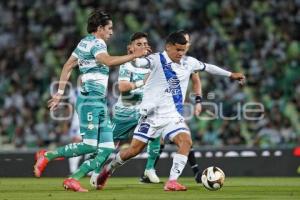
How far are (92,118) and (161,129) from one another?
3.28 feet

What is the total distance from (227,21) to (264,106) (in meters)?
3.68

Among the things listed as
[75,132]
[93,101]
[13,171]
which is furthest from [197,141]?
[93,101]

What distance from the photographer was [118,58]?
37.8ft

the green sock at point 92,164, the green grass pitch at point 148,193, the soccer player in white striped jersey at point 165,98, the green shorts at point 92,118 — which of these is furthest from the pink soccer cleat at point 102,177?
the green shorts at point 92,118

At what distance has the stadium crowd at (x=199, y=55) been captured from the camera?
2034 cm

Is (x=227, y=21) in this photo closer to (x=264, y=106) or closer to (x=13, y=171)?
(x=264, y=106)

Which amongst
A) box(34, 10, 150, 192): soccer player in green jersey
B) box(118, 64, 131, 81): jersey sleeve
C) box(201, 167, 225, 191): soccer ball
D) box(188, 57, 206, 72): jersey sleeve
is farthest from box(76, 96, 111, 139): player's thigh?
box(118, 64, 131, 81): jersey sleeve

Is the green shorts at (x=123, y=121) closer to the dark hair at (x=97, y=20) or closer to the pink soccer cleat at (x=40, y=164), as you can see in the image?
the pink soccer cleat at (x=40, y=164)

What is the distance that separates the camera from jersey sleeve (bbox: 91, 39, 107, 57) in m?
12.0

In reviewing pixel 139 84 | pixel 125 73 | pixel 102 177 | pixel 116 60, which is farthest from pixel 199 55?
pixel 116 60

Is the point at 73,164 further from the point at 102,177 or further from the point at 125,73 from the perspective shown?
the point at 102,177

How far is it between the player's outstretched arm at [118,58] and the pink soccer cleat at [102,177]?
1.69m

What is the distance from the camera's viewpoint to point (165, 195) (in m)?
11.4

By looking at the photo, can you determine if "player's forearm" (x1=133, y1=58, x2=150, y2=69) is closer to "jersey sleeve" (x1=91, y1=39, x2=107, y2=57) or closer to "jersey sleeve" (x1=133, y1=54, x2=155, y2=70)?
"jersey sleeve" (x1=133, y1=54, x2=155, y2=70)
